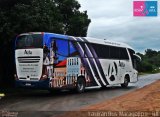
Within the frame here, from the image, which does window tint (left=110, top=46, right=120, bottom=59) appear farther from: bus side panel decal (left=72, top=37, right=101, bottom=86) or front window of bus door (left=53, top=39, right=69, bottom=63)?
front window of bus door (left=53, top=39, right=69, bottom=63)

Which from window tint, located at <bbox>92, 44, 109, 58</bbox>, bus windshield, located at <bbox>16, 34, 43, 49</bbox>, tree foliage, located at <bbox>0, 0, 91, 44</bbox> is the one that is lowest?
window tint, located at <bbox>92, 44, 109, 58</bbox>

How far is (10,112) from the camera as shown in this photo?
15.2 metres

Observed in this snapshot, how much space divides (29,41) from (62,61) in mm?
2002

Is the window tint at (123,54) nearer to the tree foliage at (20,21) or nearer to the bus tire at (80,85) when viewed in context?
the tree foliage at (20,21)

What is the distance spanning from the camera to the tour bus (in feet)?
71.9

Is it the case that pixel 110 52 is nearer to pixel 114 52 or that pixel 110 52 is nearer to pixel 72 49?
pixel 114 52

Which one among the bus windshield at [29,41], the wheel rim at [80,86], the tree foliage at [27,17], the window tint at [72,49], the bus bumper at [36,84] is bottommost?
the wheel rim at [80,86]

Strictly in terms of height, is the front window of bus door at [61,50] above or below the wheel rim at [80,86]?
above

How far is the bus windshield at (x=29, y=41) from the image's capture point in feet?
71.9

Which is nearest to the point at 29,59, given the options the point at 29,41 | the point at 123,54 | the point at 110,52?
the point at 29,41

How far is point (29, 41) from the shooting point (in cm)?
2234

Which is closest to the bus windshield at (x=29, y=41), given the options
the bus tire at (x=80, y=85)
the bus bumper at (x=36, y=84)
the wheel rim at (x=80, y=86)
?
the bus bumper at (x=36, y=84)

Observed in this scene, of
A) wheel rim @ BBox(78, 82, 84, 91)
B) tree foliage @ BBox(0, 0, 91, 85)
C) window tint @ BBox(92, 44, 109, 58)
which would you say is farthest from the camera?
window tint @ BBox(92, 44, 109, 58)

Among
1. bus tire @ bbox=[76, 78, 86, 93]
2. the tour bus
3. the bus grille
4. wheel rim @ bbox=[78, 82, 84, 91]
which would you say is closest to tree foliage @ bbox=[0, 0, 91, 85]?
the tour bus
